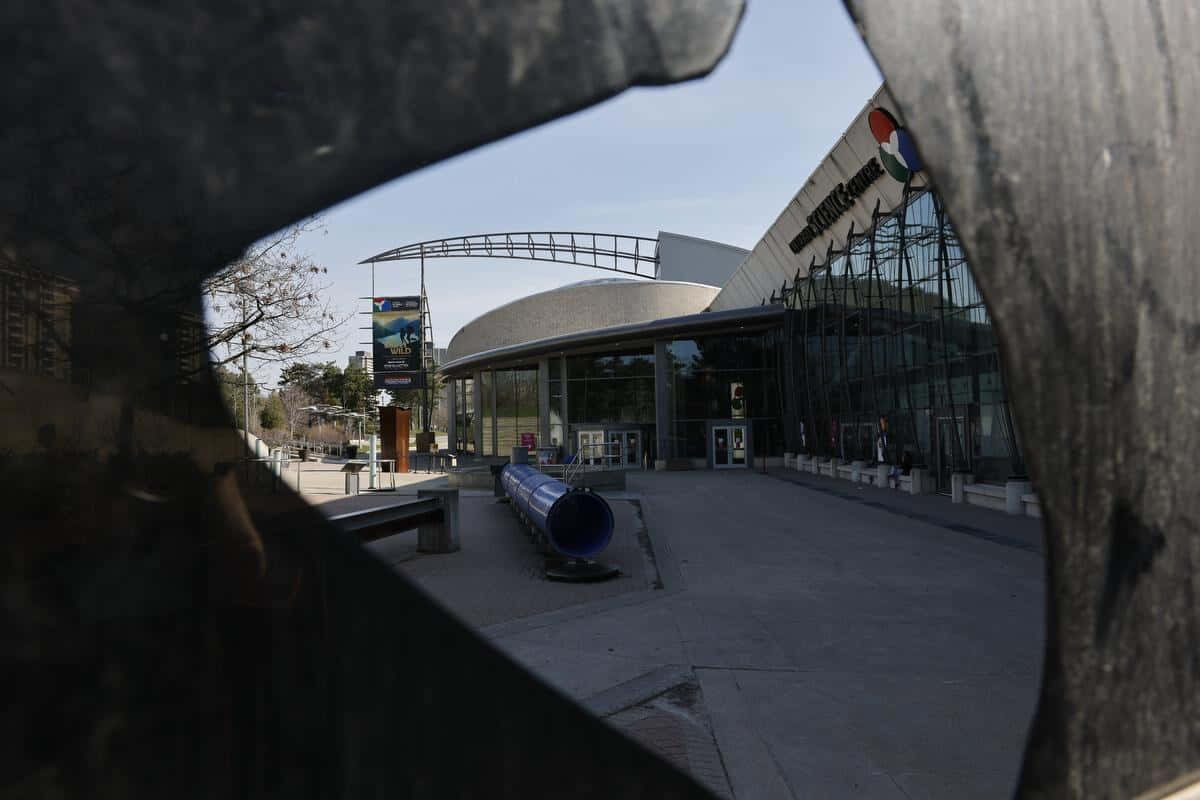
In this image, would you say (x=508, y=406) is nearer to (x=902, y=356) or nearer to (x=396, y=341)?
(x=396, y=341)

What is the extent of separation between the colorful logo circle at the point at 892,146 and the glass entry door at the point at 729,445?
16.3 meters

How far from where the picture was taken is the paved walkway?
14.4ft

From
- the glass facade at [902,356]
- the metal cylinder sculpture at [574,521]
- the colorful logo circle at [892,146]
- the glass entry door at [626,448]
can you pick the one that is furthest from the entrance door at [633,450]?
the metal cylinder sculpture at [574,521]

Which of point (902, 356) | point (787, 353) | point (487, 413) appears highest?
point (787, 353)

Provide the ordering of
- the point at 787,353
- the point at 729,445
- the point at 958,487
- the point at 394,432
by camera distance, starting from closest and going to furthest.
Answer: the point at 958,487
the point at 787,353
the point at 394,432
the point at 729,445

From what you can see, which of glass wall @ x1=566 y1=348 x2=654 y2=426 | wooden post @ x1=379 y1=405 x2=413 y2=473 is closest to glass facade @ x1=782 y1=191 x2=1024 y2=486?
glass wall @ x1=566 y1=348 x2=654 y2=426

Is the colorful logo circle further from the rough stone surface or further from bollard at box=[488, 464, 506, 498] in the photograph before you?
the rough stone surface

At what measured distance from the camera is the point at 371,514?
9.72 m

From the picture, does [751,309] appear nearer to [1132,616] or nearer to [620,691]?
[620,691]

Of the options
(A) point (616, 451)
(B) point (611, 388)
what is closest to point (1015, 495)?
(A) point (616, 451)

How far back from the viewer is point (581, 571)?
32.7 feet

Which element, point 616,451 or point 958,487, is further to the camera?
point 616,451

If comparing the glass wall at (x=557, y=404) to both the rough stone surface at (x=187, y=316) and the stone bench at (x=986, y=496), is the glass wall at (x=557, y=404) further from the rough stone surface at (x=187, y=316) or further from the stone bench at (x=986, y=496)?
the rough stone surface at (x=187, y=316)

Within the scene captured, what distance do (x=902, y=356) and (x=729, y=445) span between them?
12.9 meters
